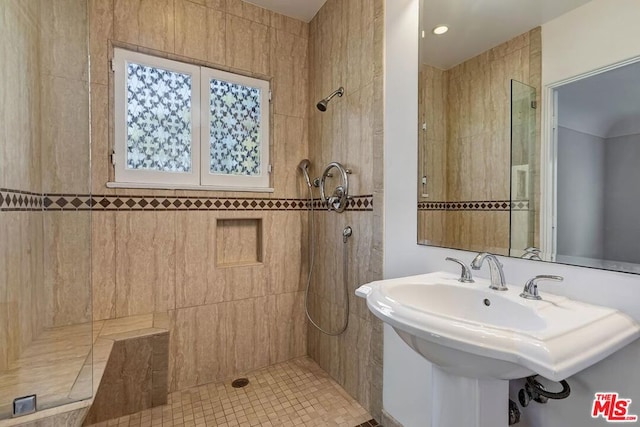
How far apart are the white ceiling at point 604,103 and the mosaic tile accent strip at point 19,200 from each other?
2085mm

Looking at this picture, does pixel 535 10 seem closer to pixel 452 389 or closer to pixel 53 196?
pixel 452 389

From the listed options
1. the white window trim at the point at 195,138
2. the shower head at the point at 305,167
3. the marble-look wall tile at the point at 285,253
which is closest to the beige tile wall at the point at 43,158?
the white window trim at the point at 195,138

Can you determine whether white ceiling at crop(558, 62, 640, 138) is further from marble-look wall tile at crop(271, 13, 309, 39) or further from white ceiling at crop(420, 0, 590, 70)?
marble-look wall tile at crop(271, 13, 309, 39)

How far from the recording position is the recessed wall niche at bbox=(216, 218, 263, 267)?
7.06 ft

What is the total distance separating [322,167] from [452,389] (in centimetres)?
159

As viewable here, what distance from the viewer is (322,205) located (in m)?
2.19

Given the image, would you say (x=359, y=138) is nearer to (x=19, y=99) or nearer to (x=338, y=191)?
(x=338, y=191)

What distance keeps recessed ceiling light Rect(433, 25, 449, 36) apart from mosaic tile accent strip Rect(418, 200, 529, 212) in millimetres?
813

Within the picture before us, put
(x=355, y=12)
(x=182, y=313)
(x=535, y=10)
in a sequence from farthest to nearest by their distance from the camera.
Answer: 1. (x=182, y=313)
2. (x=355, y=12)
3. (x=535, y=10)

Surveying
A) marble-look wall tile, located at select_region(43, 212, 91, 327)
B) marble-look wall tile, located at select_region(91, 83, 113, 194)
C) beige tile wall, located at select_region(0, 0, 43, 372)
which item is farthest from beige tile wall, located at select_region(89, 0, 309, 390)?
beige tile wall, located at select_region(0, 0, 43, 372)

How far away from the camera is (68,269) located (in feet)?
5.24

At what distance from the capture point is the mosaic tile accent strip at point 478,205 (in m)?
1.11

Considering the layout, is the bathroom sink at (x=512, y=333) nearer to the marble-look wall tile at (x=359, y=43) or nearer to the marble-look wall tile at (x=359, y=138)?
the marble-look wall tile at (x=359, y=138)

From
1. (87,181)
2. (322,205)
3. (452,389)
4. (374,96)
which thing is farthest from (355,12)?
(452,389)
